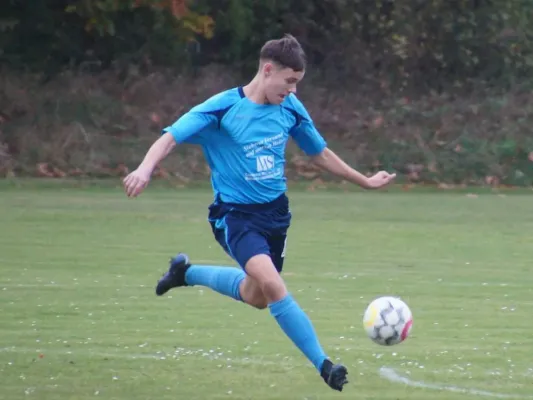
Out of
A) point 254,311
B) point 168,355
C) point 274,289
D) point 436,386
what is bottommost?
point 254,311

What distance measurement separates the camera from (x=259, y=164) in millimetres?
7434

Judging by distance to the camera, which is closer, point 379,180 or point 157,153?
point 157,153

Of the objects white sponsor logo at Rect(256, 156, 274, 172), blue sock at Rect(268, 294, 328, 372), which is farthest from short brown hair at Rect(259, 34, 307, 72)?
blue sock at Rect(268, 294, 328, 372)

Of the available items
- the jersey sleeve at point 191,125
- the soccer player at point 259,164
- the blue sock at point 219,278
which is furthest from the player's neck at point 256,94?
the blue sock at point 219,278

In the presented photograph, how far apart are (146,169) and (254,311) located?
14.1 feet

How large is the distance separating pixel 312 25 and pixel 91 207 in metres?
13.5

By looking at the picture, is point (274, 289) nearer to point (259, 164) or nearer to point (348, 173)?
point (259, 164)

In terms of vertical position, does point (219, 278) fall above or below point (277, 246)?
below

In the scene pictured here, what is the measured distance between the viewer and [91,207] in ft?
69.4

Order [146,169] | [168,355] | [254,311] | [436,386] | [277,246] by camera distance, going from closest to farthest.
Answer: [146,169]
[436,386]
[277,246]
[168,355]
[254,311]

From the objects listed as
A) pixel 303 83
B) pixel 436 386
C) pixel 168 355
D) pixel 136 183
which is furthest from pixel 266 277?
pixel 303 83

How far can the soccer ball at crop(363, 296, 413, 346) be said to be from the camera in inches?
290

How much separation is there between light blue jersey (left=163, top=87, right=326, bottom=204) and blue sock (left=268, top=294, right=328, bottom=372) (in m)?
0.67

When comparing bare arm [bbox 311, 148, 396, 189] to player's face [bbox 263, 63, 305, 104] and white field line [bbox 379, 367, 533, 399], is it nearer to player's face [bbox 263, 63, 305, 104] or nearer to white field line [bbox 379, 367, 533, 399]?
player's face [bbox 263, 63, 305, 104]
